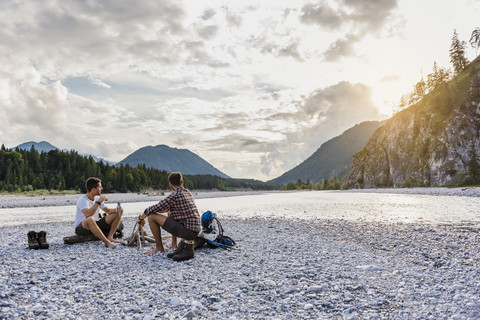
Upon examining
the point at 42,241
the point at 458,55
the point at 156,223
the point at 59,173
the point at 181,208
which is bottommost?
the point at 42,241

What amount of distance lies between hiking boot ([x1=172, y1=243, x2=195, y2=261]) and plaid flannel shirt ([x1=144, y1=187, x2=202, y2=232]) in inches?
22.6

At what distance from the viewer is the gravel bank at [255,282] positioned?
6391mm

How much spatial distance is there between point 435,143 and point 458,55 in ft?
198

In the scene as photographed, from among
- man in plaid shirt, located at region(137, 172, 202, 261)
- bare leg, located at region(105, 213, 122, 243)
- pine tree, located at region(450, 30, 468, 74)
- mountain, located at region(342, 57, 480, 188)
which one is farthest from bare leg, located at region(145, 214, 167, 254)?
pine tree, located at region(450, 30, 468, 74)

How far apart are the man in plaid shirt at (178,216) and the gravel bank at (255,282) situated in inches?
24.8

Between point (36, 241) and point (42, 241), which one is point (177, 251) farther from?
point (36, 241)

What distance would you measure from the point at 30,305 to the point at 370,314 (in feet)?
23.6

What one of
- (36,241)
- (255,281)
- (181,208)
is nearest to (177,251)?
(181,208)

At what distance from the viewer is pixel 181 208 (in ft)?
35.0

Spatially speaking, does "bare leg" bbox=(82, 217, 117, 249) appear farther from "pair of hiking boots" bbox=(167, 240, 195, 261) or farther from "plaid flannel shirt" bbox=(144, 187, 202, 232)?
"pair of hiking boots" bbox=(167, 240, 195, 261)

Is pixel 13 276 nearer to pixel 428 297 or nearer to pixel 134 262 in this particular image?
pixel 134 262

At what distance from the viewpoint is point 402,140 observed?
104000 millimetres

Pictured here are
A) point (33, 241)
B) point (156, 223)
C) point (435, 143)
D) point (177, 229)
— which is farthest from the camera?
point (435, 143)

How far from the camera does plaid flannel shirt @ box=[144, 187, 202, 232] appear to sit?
1050cm
